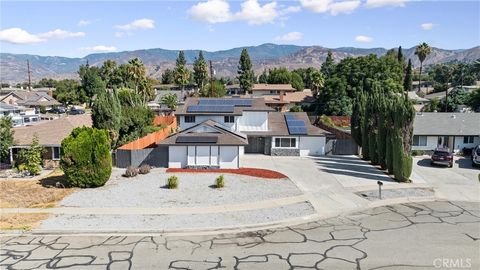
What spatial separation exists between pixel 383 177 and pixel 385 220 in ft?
35.8

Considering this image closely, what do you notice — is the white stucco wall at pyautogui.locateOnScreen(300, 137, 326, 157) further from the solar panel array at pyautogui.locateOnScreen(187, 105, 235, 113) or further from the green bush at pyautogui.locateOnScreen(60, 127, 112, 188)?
the green bush at pyautogui.locateOnScreen(60, 127, 112, 188)

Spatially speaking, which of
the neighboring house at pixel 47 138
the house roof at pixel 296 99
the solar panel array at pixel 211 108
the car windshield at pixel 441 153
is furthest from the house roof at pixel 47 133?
the house roof at pixel 296 99

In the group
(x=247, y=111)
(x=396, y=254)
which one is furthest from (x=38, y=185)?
(x=396, y=254)

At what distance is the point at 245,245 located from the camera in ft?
60.4

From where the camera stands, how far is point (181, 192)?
27.5m

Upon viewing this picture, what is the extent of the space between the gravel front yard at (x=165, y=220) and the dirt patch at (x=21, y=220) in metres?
0.59

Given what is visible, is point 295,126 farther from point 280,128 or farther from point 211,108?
point 211,108

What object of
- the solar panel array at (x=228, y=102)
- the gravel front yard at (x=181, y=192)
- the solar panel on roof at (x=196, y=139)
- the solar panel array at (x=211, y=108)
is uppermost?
the solar panel array at (x=228, y=102)

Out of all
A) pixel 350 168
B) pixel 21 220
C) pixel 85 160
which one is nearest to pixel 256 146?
pixel 350 168

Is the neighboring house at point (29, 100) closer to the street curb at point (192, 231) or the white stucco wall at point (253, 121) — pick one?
the white stucco wall at point (253, 121)

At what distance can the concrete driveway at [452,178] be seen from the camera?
28030mm

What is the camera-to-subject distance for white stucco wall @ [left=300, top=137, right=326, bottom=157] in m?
41.6

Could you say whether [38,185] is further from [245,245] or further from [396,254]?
[396,254]

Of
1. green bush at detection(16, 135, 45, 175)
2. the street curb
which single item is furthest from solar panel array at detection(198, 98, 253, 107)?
the street curb
